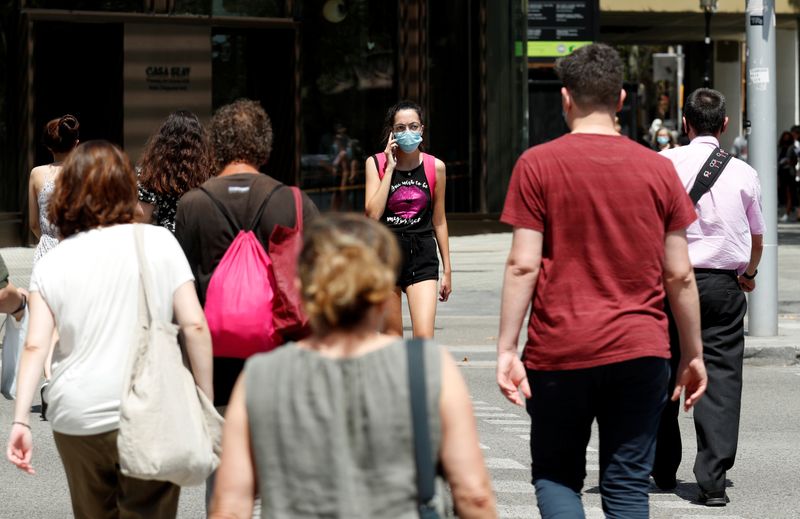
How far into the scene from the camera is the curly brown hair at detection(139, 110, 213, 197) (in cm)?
604

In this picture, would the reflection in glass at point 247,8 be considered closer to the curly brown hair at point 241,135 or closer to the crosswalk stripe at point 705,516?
the crosswalk stripe at point 705,516

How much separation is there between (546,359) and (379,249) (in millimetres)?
1781

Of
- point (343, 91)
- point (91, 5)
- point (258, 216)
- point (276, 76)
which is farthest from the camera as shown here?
point (343, 91)

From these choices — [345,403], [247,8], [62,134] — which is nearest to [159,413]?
[345,403]

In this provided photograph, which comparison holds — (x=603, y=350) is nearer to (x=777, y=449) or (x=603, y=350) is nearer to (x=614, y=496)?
(x=614, y=496)

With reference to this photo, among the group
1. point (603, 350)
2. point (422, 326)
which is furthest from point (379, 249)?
point (422, 326)

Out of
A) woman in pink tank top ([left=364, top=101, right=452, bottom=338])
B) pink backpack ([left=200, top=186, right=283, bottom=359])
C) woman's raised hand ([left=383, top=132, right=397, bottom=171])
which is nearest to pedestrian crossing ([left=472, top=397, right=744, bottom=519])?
woman in pink tank top ([left=364, top=101, right=452, bottom=338])

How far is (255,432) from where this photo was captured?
3.00 meters

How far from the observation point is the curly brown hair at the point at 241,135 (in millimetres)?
5059

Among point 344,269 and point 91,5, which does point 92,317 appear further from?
point 91,5

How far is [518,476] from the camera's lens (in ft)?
23.7

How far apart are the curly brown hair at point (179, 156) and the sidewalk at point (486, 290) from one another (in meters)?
6.68

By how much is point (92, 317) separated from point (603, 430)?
1658 mm

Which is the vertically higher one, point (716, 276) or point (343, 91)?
point (343, 91)
